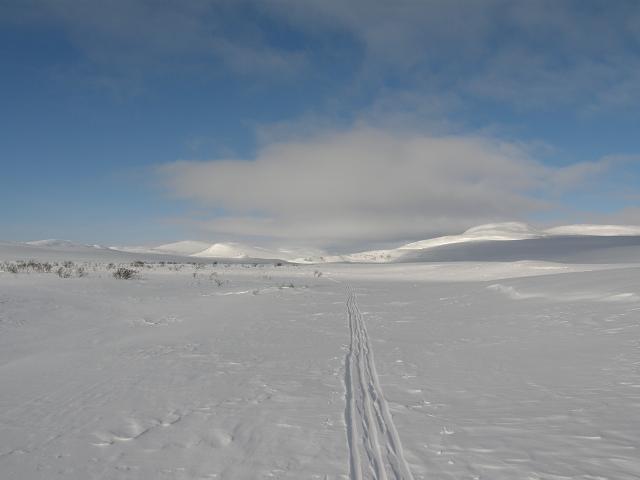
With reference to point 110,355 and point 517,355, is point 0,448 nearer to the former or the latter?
point 110,355

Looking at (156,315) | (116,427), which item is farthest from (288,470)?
(156,315)

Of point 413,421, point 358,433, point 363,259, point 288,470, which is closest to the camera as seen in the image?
point 288,470

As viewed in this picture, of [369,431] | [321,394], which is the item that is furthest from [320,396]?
[369,431]

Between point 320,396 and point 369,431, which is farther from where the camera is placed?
point 320,396

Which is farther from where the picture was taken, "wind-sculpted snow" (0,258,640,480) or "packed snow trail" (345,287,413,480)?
"wind-sculpted snow" (0,258,640,480)

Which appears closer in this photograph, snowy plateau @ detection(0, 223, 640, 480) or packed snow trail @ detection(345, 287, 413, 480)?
packed snow trail @ detection(345, 287, 413, 480)

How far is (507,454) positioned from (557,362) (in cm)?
368

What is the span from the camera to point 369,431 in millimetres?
4289

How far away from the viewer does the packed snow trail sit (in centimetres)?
352

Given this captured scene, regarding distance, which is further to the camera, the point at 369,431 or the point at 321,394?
the point at 321,394

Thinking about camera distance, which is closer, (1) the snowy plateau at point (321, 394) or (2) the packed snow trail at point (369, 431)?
(2) the packed snow trail at point (369, 431)

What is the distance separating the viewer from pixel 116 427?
14.6ft

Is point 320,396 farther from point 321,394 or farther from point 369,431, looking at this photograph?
point 369,431

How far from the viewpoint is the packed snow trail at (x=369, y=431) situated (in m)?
3.52
